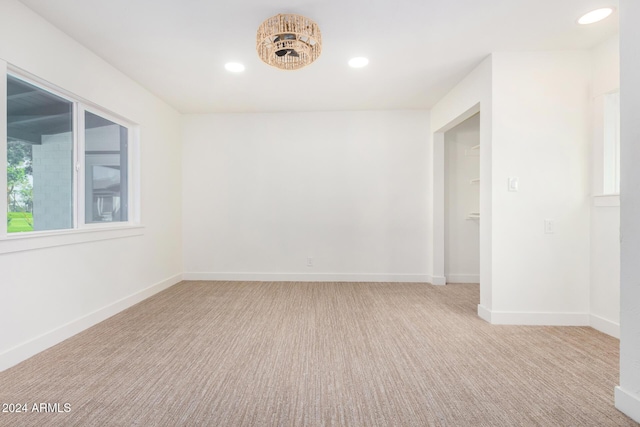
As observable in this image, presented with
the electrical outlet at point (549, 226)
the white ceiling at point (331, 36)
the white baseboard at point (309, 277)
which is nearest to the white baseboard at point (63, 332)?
the white baseboard at point (309, 277)

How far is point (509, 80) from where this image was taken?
2857 mm

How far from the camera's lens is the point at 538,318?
112 inches

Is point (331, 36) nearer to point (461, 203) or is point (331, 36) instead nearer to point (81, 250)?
point (81, 250)

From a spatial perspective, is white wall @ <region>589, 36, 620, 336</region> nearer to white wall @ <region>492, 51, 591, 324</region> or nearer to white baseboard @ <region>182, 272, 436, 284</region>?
white wall @ <region>492, 51, 591, 324</region>

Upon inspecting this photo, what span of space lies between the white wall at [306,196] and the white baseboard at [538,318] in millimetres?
1673

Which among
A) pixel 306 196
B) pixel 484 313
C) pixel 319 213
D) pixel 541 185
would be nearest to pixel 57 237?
pixel 306 196

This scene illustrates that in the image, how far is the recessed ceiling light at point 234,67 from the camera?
10.0 feet

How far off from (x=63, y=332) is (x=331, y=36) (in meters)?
3.26

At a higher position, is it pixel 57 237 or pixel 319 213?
pixel 319 213

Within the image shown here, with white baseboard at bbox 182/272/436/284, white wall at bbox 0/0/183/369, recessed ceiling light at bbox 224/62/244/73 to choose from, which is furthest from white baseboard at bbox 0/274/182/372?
recessed ceiling light at bbox 224/62/244/73

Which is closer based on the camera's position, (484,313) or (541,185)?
(541,185)

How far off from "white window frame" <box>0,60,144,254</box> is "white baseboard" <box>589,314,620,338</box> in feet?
15.2

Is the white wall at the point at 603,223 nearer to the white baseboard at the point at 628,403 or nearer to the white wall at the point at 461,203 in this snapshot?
Result: the white baseboard at the point at 628,403

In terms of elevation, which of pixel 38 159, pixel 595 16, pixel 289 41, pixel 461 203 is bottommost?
pixel 461 203
